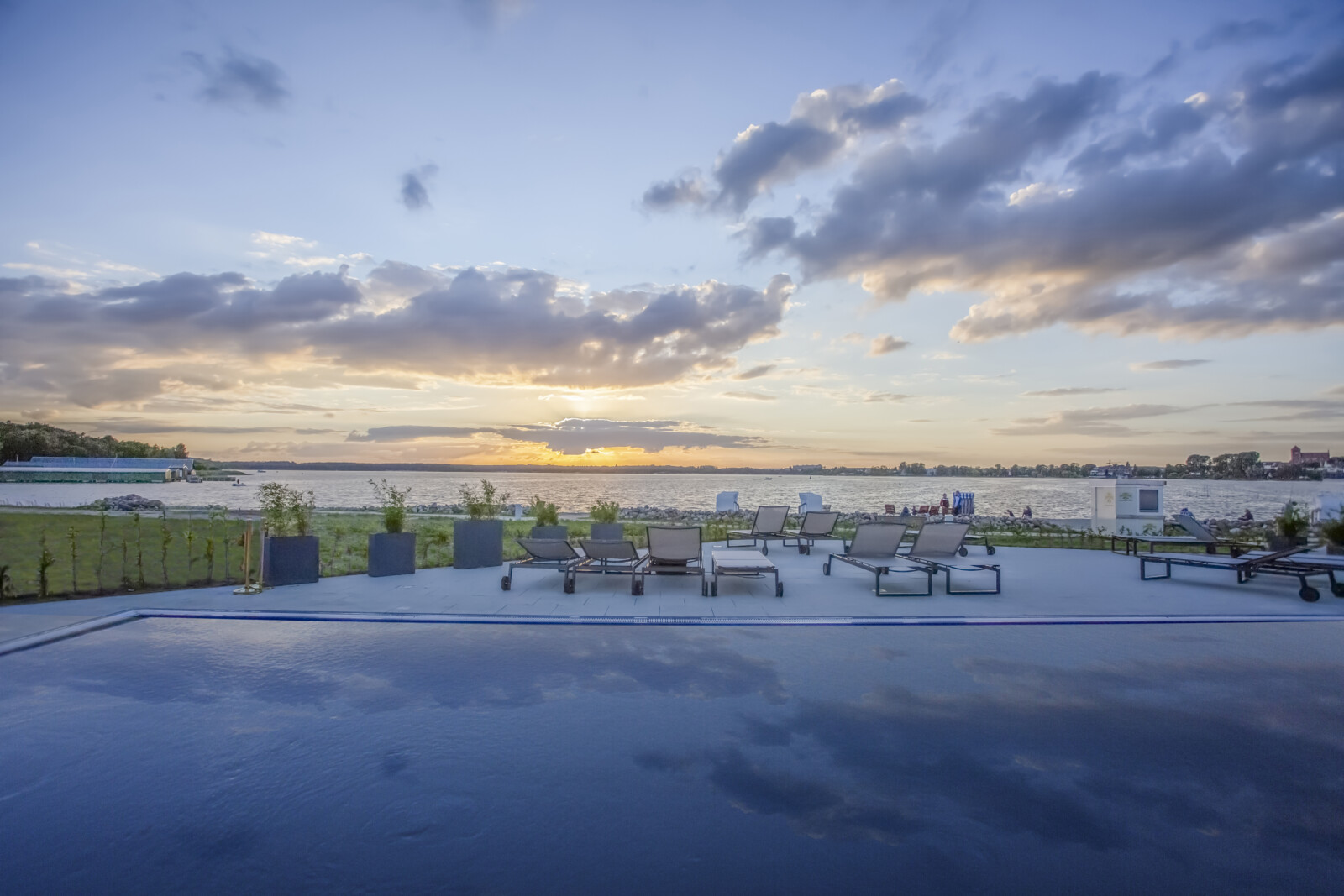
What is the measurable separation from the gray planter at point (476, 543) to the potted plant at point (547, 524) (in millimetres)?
609

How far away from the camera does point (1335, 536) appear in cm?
911

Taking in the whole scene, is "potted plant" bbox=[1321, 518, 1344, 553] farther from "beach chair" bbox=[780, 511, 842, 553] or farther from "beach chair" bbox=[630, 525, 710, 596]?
"beach chair" bbox=[630, 525, 710, 596]

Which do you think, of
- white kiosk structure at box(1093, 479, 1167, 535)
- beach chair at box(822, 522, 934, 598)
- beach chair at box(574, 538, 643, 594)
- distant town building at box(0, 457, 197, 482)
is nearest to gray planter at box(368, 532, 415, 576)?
beach chair at box(574, 538, 643, 594)

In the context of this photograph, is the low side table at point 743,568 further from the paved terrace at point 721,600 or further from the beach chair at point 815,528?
the beach chair at point 815,528

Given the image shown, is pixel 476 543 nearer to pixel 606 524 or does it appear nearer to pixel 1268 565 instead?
pixel 606 524

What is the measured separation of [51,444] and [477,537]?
7126 centimetres

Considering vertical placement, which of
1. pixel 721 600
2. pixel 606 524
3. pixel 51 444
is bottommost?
pixel 721 600

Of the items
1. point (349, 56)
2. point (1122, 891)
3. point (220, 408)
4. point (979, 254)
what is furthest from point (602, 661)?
point (220, 408)

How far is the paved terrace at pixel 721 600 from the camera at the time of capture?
6.21 metres

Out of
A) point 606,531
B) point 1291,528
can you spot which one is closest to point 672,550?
point 606,531

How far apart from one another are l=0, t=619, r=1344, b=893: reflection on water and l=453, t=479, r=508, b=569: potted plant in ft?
12.2

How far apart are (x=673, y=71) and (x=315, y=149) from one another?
680 centimetres

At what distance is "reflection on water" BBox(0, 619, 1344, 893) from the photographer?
2186mm

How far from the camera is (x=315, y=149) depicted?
10969 mm
